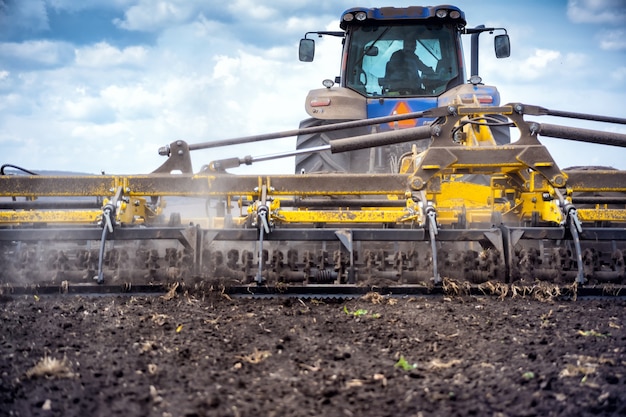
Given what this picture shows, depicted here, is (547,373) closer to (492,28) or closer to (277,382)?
(277,382)

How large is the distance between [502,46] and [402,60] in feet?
4.64

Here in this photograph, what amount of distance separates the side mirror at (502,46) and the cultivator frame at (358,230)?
2592mm

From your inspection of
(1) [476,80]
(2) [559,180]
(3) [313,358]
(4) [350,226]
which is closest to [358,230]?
(4) [350,226]

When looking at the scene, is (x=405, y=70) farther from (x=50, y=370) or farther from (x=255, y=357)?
(x=50, y=370)

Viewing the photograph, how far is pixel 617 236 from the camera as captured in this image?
208 inches

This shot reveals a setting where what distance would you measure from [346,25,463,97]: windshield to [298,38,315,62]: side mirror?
22.1 inches

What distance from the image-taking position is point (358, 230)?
5273 millimetres

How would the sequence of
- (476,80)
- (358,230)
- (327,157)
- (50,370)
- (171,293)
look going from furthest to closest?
(327,157), (476,80), (358,230), (171,293), (50,370)

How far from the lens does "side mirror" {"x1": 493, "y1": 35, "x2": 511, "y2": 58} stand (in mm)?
8523

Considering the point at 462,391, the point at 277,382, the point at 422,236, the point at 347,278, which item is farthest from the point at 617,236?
the point at 277,382

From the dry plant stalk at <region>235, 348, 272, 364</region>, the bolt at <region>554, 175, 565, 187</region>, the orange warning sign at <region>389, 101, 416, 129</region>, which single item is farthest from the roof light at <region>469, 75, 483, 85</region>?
the dry plant stalk at <region>235, 348, 272, 364</region>

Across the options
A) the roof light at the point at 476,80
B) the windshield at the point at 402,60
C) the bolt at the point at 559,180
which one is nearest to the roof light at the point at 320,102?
the windshield at the point at 402,60

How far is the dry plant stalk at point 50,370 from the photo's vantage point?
2.85 metres

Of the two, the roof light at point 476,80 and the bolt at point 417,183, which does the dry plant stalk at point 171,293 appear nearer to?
the bolt at point 417,183
